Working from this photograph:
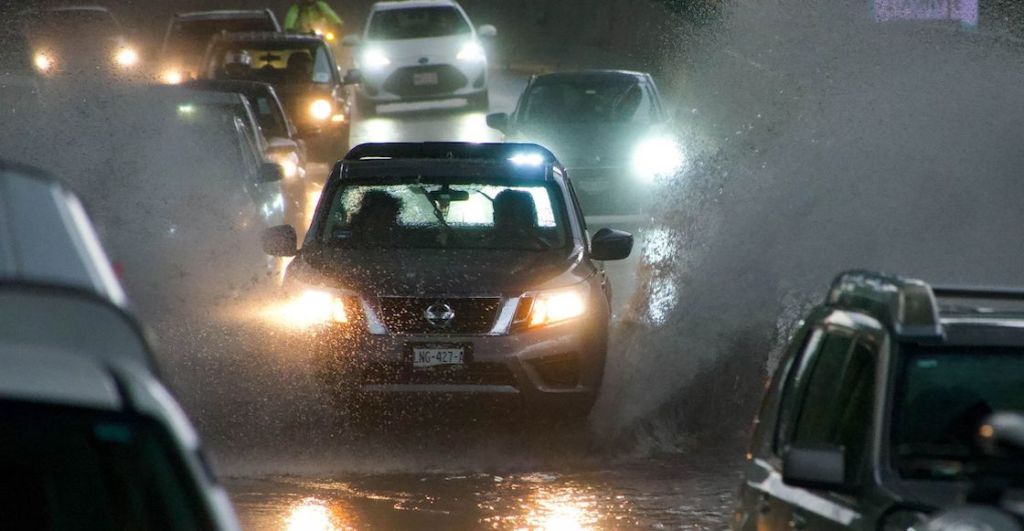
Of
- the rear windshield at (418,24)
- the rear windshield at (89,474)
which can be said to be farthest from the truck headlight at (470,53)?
the rear windshield at (89,474)

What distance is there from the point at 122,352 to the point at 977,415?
121 inches

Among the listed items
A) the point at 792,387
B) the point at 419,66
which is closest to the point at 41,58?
the point at 419,66

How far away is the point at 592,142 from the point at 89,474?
1960cm

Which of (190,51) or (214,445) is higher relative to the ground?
(190,51)

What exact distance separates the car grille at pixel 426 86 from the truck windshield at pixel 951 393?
30.5 metres

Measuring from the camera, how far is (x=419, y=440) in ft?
39.0

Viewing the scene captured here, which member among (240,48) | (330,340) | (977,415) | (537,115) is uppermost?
(240,48)

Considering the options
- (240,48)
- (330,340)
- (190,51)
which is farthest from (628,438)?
(190,51)

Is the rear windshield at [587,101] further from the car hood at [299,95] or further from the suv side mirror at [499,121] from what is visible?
the car hood at [299,95]

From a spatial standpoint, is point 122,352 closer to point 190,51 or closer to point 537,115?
point 537,115

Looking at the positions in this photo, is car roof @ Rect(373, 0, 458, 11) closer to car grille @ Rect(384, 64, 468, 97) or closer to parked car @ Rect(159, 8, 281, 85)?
car grille @ Rect(384, 64, 468, 97)

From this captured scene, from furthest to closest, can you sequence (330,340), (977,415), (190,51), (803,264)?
(190,51), (803,264), (330,340), (977,415)

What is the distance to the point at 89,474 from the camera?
3.19m

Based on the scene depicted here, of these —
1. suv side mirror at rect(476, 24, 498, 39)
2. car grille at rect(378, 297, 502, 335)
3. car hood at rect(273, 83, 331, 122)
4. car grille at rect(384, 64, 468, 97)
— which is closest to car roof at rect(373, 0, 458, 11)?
suv side mirror at rect(476, 24, 498, 39)
